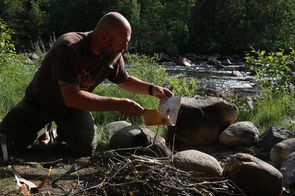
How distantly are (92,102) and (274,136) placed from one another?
2.33 meters

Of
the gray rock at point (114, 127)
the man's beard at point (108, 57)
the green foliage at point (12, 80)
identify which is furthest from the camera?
the green foliage at point (12, 80)

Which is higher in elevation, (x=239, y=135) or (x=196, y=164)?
(x=196, y=164)

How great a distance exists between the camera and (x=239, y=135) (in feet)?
17.0

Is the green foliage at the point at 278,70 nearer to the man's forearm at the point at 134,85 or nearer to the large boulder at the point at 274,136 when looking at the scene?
the large boulder at the point at 274,136

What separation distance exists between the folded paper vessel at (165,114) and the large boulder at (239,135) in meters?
1.40

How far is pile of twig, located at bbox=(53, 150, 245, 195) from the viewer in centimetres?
308

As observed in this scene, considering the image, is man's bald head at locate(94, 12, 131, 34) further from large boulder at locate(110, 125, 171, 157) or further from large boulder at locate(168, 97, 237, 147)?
large boulder at locate(168, 97, 237, 147)

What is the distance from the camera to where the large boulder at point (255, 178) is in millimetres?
3488

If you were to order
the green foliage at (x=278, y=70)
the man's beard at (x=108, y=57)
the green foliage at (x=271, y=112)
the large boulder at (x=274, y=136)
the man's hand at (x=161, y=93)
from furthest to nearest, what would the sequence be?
the green foliage at (x=278, y=70), the green foliage at (x=271, y=112), the large boulder at (x=274, y=136), the man's hand at (x=161, y=93), the man's beard at (x=108, y=57)

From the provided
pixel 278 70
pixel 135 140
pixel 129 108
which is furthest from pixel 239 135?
pixel 278 70

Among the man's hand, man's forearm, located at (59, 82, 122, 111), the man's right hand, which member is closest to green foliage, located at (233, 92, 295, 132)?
the man's hand

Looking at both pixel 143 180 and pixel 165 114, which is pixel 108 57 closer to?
pixel 165 114

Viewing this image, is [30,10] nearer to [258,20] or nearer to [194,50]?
[194,50]

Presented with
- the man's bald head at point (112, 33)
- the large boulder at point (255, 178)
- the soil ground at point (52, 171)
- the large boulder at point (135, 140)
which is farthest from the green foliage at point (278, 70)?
the man's bald head at point (112, 33)
